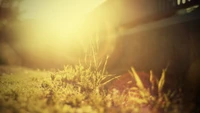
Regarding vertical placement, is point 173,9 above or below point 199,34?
above

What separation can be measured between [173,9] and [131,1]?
449 centimetres

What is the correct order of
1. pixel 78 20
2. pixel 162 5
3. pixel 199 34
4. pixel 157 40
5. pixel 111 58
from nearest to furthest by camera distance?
pixel 199 34 → pixel 157 40 → pixel 162 5 → pixel 111 58 → pixel 78 20

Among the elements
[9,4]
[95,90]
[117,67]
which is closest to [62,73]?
[117,67]

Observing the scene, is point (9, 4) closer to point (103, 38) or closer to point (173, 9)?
point (103, 38)

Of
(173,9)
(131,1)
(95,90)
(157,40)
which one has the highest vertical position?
(131,1)

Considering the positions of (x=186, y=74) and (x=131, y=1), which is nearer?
(x=186, y=74)

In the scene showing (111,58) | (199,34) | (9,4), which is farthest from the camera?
(9,4)

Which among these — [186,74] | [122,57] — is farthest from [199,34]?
[122,57]

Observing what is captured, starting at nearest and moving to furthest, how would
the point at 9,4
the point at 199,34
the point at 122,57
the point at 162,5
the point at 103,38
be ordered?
the point at 199,34 → the point at 162,5 → the point at 122,57 → the point at 103,38 → the point at 9,4

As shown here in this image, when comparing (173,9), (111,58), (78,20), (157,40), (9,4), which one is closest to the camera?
(173,9)

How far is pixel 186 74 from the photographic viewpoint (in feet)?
17.5

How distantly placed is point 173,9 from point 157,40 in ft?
2.94

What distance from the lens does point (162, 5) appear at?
Answer: 7289 millimetres

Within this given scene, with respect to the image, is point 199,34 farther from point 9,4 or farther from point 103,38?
point 9,4
